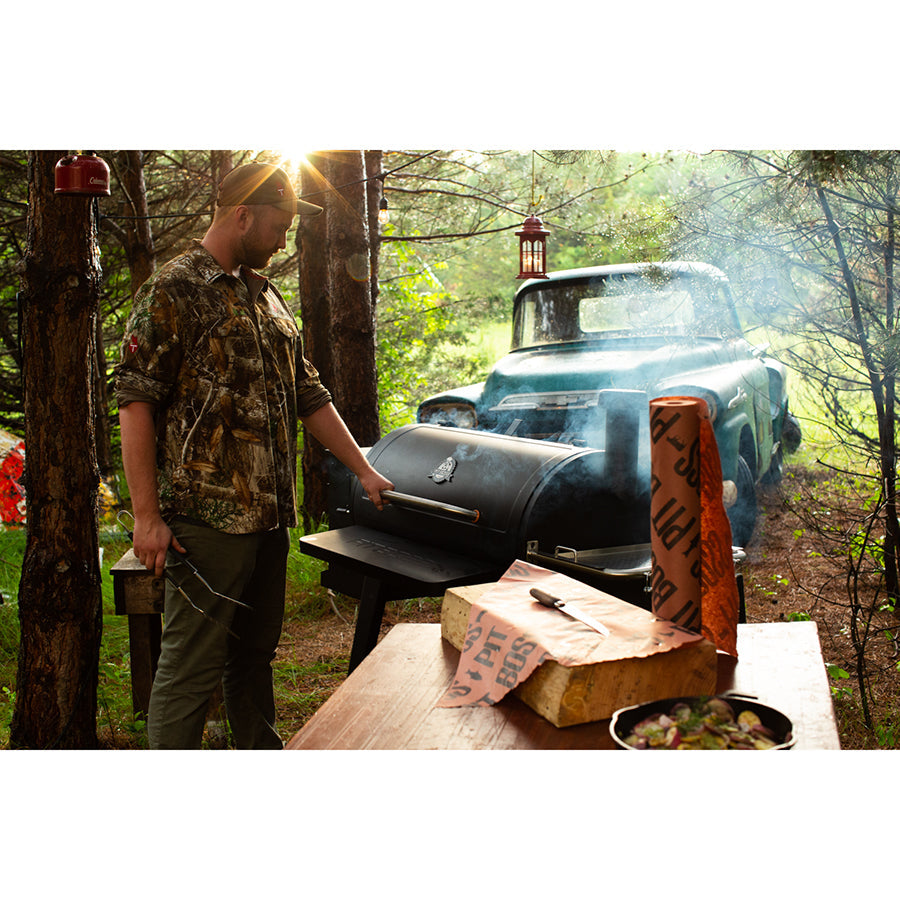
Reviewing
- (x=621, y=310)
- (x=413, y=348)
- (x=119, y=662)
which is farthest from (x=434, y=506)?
(x=413, y=348)

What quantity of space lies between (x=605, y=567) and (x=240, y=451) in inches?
43.1

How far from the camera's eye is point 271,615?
2312 mm

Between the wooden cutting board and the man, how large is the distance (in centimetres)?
95

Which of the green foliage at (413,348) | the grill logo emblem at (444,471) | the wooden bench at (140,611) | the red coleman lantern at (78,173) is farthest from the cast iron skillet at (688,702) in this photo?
the green foliage at (413,348)

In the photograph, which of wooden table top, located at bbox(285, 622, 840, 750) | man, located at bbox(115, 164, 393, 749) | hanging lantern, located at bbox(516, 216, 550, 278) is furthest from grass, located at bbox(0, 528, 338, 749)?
hanging lantern, located at bbox(516, 216, 550, 278)

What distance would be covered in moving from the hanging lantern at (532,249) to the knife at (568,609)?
11.0 feet

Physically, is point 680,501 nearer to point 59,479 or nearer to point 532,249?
point 59,479

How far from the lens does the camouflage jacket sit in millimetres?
1987

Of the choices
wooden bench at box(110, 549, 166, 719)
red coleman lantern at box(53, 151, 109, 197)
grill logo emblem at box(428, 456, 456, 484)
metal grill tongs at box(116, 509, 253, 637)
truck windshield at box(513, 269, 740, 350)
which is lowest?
wooden bench at box(110, 549, 166, 719)

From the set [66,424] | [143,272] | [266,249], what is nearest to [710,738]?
[266,249]

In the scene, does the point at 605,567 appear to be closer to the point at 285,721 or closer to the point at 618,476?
the point at 618,476

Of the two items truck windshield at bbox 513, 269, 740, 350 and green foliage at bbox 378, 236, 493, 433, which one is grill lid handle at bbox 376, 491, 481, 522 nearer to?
truck windshield at bbox 513, 269, 740, 350

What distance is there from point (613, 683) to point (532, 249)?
3.74 meters

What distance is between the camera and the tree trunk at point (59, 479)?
8.09ft
